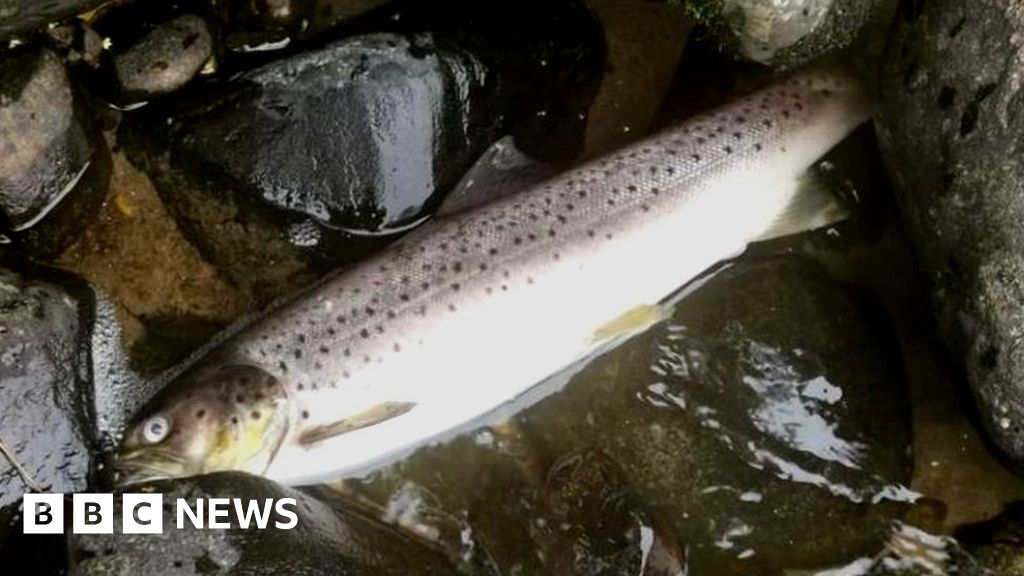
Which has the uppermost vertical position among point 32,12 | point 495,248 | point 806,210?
point 32,12

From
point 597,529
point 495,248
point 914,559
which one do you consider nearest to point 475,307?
point 495,248

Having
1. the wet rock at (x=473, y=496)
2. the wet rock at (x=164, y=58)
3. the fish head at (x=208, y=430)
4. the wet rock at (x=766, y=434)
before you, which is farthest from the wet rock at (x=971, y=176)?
the wet rock at (x=164, y=58)

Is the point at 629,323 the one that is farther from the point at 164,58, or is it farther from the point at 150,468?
the point at 164,58

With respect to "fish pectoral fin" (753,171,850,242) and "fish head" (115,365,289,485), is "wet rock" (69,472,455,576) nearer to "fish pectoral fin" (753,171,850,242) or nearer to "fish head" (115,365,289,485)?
"fish head" (115,365,289,485)

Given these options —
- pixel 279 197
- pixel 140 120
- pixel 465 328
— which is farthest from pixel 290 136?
pixel 465 328

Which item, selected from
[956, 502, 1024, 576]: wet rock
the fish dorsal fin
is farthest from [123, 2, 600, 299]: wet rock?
[956, 502, 1024, 576]: wet rock

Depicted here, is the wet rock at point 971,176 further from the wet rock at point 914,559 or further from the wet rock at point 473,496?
the wet rock at point 473,496

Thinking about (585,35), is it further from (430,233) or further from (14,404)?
(14,404)
